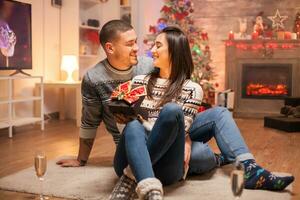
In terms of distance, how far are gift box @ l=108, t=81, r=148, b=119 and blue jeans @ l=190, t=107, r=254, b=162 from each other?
0.37 m

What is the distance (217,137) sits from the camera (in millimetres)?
2248

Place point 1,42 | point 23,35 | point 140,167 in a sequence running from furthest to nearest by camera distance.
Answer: point 23,35, point 1,42, point 140,167

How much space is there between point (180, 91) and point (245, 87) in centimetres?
407

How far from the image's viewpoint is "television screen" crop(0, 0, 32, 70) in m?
4.36

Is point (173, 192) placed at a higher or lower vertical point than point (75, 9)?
lower

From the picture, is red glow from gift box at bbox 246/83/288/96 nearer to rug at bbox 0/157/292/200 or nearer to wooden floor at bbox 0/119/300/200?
wooden floor at bbox 0/119/300/200

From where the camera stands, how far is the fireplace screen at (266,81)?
5863mm

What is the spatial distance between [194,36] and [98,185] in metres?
4.06

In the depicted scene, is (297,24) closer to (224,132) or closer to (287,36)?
(287,36)

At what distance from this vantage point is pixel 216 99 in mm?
6105

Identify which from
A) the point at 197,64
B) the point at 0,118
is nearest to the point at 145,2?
the point at 197,64

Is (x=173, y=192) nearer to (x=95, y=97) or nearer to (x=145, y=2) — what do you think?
(x=95, y=97)

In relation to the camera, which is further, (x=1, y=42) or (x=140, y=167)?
(x=1, y=42)

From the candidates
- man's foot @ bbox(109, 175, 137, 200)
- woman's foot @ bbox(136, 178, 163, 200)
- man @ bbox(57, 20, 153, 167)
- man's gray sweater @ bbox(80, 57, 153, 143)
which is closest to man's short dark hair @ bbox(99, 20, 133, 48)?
man @ bbox(57, 20, 153, 167)
